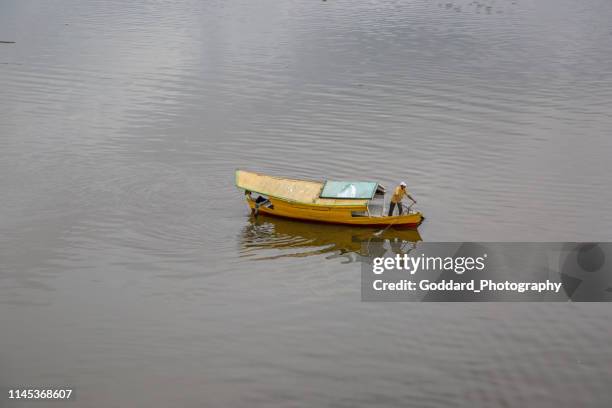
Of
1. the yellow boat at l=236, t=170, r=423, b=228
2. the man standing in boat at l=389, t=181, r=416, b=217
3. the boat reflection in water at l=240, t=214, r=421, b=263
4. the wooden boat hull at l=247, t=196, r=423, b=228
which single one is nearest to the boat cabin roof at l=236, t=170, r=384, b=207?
the yellow boat at l=236, t=170, r=423, b=228

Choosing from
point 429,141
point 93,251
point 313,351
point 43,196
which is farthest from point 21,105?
point 313,351

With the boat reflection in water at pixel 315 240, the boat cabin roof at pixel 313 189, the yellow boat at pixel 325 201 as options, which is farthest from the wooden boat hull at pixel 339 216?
the boat reflection in water at pixel 315 240

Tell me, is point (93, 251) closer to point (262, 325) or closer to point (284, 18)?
point (262, 325)

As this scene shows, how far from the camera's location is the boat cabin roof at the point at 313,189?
100 ft

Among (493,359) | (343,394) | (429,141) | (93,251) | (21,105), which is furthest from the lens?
(21,105)

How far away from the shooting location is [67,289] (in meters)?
26.3

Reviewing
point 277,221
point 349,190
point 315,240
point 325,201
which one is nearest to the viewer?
point 315,240

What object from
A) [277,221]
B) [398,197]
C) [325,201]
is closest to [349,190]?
[325,201]

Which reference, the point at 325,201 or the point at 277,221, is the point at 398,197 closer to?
the point at 325,201

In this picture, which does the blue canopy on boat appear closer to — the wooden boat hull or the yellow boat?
the yellow boat

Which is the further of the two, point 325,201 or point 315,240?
point 325,201

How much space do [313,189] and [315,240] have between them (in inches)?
88.1

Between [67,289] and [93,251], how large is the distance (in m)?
2.73

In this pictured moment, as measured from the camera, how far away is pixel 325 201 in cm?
3067
